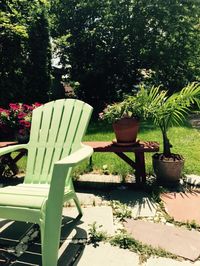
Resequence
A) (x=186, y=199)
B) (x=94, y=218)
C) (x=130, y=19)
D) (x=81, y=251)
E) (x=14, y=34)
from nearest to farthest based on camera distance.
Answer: (x=81, y=251), (x=94, y=218), (x=186, y=199), (x=14, y=34), (x=130, y=19)

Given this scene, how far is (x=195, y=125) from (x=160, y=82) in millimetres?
5319

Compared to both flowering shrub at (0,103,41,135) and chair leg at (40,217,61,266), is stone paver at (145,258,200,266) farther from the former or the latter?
flowering shrub at (0,103,41,135)

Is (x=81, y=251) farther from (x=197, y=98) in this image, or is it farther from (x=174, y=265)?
(x=197, y=98)

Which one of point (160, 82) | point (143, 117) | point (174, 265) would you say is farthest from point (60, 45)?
point (174, 265)

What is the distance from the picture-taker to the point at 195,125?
958 cm

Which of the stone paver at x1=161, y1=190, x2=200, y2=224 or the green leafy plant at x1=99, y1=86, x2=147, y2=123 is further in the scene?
the green leafy plant at x1=99, y1=86, x2=147, y2=123

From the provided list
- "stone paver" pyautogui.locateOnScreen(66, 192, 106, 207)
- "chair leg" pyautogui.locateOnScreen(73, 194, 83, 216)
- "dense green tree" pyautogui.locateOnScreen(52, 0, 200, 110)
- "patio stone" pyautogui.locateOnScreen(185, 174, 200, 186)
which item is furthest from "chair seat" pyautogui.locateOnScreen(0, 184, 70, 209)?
"dense green tree" pyautogui.locateOnScreen(52, 0, 200, 110)

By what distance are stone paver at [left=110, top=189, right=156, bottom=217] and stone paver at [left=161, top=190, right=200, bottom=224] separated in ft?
0.56

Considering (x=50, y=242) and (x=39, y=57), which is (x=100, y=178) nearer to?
(x=50, y=242)

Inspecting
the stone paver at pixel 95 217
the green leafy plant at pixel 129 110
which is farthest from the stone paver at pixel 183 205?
the green leafy plant at pixel 129 110

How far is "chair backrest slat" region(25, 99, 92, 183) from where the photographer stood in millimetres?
3375

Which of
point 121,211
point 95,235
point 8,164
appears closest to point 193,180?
point 121,211

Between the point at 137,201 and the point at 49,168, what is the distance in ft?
3.51

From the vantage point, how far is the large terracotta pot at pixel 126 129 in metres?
4.21
